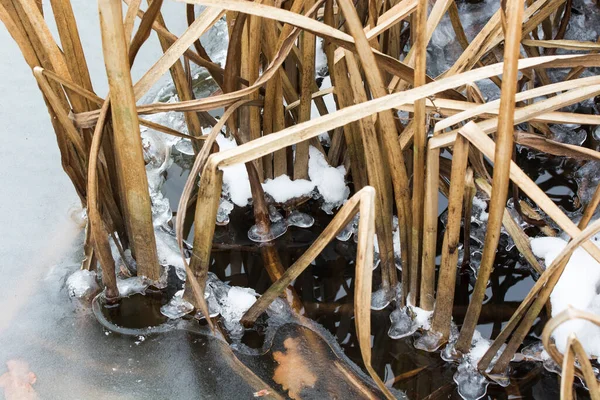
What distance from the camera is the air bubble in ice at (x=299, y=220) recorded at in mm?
1602

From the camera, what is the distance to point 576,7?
6.99 feet

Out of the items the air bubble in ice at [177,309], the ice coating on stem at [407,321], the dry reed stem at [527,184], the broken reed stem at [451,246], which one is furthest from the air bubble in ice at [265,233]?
the dry reed stem at [527,184]

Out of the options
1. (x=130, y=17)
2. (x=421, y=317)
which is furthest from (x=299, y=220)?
(x=130, y=17)

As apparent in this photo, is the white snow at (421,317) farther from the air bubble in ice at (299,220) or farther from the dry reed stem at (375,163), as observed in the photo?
the air bubble in ice at (299,220)

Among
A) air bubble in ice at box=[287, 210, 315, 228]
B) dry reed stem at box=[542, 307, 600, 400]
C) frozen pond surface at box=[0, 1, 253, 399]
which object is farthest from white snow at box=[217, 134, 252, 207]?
dry reed stem at box=[542, 307, 600, 400]

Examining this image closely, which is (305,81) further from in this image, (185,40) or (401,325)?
(401,325)

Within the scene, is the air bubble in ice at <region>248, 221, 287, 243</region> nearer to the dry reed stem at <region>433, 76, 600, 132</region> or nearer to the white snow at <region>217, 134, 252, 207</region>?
the white snow at <region>217, 134, 252, 207</region>

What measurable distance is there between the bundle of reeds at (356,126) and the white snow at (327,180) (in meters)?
0.18

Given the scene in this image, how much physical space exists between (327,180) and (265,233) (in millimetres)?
215

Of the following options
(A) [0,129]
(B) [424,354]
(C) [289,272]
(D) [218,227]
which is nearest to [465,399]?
(B) [424,354]

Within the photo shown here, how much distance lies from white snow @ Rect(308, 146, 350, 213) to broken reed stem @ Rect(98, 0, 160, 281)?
485 millimetres

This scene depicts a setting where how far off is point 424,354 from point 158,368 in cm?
56

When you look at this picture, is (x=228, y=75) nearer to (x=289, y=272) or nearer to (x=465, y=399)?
(x=289, y=272)

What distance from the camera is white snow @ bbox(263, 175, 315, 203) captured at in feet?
5.17
